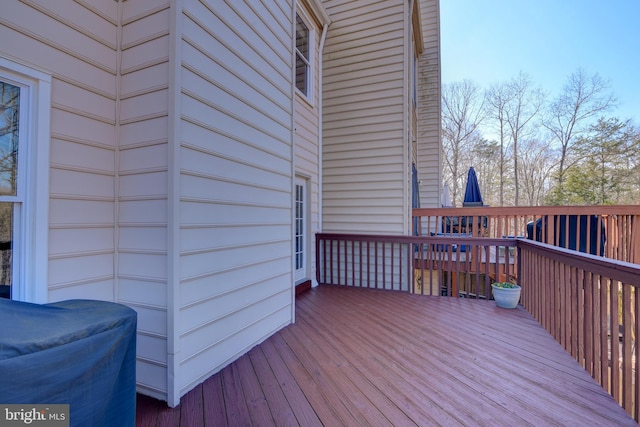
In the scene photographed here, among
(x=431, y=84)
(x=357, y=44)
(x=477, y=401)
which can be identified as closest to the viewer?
(x=477, y=401)

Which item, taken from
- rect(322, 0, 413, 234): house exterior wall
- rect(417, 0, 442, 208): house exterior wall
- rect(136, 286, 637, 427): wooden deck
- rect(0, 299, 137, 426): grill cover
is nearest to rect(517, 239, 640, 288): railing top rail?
rect(136, 286, 637, 427): wooden deck

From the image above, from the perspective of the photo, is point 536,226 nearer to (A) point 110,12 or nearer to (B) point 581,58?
(A) point 110,12

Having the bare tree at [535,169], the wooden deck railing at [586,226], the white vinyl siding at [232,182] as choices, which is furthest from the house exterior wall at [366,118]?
the bare tree at [535,169]

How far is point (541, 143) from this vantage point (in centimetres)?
1423

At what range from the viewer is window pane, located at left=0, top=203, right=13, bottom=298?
1593 millimetres

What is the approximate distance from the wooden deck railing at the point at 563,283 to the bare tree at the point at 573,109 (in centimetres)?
1183

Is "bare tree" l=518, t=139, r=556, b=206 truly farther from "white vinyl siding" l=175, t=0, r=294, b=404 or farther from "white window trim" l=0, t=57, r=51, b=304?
"white window trim" l=0, t=57, r=51, b=304

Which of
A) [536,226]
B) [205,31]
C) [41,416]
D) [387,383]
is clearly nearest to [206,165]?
[205,31]

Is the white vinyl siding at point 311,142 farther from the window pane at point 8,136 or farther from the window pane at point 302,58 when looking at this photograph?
the window pane at point 8,136

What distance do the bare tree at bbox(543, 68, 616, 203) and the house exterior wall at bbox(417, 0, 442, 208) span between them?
9.72 m

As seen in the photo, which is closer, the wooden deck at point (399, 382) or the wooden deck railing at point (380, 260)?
the wooden deck at point (399, 382)

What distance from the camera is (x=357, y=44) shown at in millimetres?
5520

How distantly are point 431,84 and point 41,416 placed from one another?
950cm

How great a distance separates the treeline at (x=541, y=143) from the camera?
1243cm
